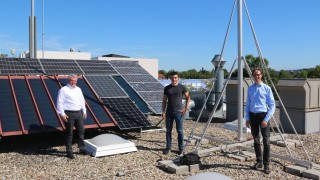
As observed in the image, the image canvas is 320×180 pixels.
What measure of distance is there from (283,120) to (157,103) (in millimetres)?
4256

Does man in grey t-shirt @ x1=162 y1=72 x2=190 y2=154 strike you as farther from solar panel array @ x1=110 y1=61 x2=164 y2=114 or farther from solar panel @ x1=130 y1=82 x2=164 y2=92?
solar panel @ x1=130 y1=82 x2=164 y2=92

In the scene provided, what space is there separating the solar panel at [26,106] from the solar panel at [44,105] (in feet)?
0.52

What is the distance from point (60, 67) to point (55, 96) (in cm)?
260

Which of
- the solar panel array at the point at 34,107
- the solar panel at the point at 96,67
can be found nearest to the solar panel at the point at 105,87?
the solar panel array at the point at 34,107

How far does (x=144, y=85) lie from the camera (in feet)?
43.3

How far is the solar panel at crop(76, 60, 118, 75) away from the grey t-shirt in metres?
4.50

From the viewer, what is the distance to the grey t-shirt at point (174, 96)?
24.7ft

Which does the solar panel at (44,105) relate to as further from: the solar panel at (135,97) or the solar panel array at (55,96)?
the solar panel at (135,97)

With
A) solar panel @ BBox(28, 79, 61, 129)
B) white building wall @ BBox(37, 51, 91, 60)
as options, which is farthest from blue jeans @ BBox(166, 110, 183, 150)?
white building wall @ BBox(37, 51, 91, 60)

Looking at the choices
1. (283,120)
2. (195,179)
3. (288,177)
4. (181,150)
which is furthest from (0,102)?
(283,120)

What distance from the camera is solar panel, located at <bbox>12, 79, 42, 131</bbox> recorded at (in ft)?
25.6

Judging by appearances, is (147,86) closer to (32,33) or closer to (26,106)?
(32,33)

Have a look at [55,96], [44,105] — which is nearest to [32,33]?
[55,96]

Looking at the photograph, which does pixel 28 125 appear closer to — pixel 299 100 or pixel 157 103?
pixel 157 103
